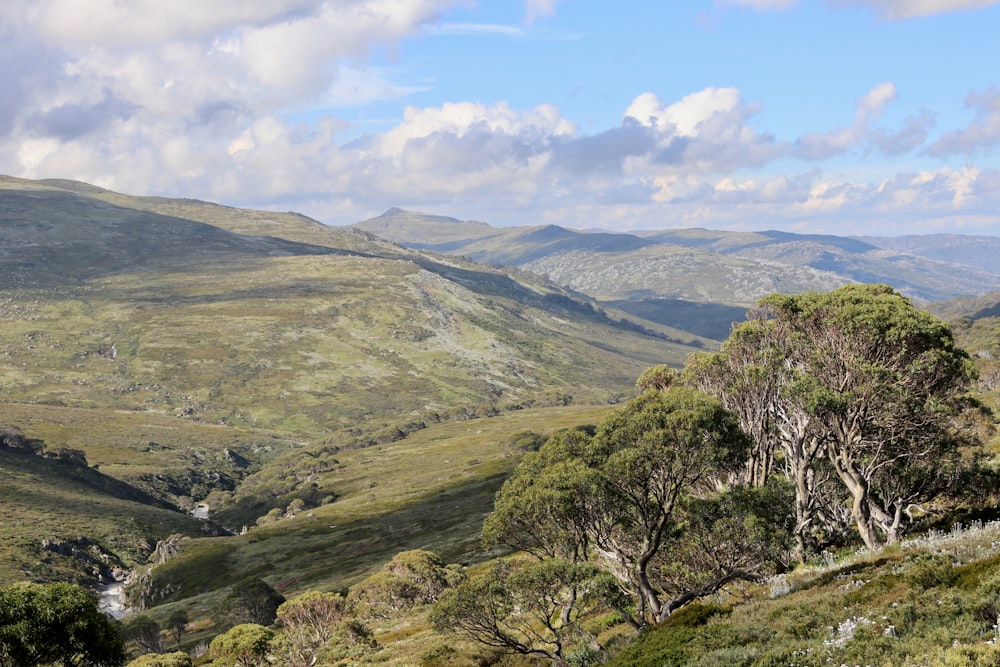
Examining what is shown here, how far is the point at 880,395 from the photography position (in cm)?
4041

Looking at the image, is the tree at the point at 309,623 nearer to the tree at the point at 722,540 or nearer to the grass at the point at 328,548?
the tree at the point at 722,540

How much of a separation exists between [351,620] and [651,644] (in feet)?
132

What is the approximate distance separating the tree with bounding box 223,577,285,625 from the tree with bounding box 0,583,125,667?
49021 millimetres

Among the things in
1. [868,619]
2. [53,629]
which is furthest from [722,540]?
[53,629]

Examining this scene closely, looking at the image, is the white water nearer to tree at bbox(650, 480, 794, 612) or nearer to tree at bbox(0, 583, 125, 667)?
tree at bbox(0, 583, 125, 667)

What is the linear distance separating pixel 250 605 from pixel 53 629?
5579cm

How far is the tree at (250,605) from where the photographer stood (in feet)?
310

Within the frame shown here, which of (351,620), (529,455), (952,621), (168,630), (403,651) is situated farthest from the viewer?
(168,630)

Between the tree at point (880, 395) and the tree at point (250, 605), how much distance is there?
81.8 metres

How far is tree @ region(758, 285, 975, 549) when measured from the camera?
4047cm

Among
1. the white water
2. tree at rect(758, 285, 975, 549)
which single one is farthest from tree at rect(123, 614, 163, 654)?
tree at rect(758, 285, 975, 549)

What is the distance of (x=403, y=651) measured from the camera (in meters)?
53.4

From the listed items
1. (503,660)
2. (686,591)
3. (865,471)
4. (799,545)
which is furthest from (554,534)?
(865,471)

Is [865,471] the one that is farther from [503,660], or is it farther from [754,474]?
[503,660]
